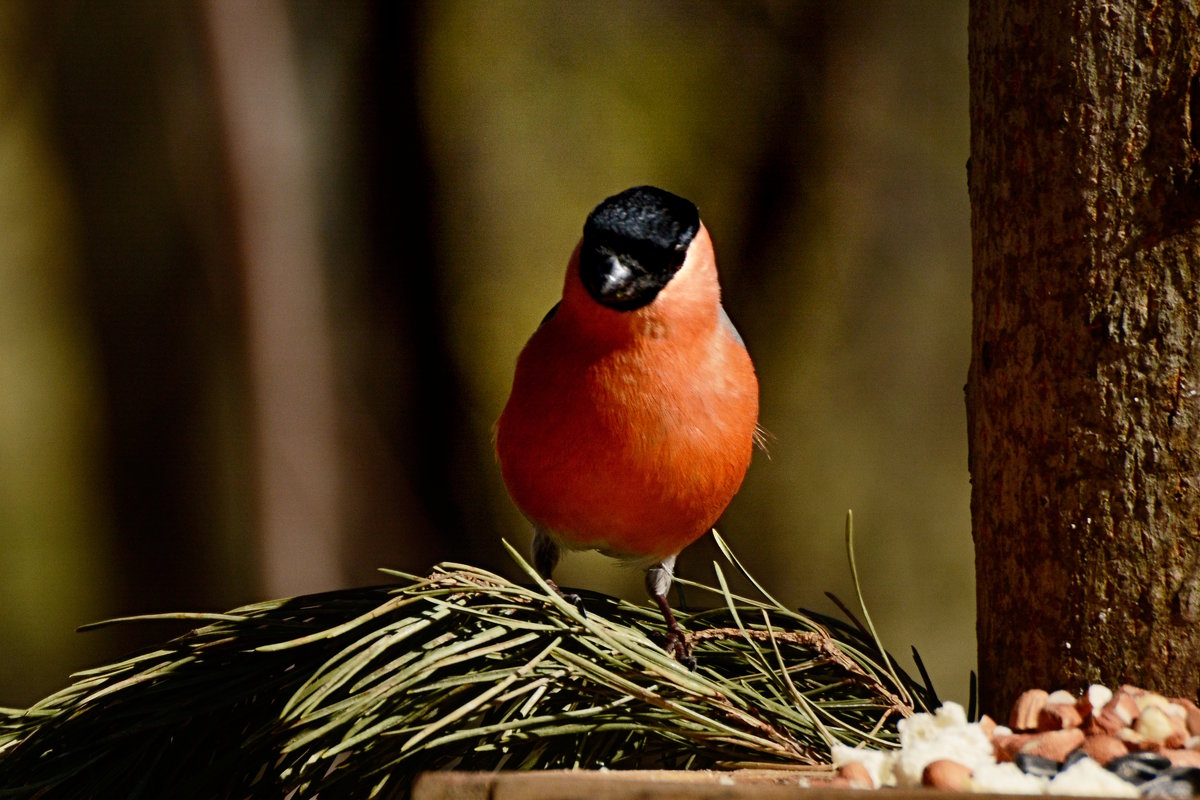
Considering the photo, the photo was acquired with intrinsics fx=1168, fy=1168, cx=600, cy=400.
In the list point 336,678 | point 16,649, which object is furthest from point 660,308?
point 16,649

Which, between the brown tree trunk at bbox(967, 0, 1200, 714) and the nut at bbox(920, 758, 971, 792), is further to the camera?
the brown tree trunk at bbox(967, 0, 1200, 714)

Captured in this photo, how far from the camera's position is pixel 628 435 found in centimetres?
138

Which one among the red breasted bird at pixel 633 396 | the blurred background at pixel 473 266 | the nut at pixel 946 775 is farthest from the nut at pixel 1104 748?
the blurred background at pixel 473 266

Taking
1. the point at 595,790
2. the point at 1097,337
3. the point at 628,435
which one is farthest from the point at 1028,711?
the point at 628,435

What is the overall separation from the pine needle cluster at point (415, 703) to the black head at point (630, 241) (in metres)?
0.45

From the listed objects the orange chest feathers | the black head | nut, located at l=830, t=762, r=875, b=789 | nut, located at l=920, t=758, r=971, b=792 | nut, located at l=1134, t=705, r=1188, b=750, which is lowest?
nut, located at l=1134, t=705, r=1188, b=750

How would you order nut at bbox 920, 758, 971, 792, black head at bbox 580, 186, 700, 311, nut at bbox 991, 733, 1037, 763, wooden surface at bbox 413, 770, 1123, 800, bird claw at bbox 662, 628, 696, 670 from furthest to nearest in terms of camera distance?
1. black head at bbox 580, 186, 700, 311
2. bird claw at bbox 662, 628, 696, 670
3. nut at bbox 991, 733, 1037, 763
4. nut at bbox 920, 758, 971, 792
5. wooden surface at bbox 413, 770, 1123, 800

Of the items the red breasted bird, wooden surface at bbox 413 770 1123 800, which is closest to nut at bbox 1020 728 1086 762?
wooden surface at bbox 413 770 1123 800

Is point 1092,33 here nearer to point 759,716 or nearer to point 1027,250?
point 1027,250

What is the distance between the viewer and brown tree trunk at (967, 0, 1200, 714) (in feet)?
2.93

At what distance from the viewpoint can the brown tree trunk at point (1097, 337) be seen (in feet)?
2.93

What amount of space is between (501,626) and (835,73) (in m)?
2.49

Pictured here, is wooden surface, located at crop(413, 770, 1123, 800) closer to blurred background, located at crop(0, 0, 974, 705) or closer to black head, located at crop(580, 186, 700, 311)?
black head, located at crop(580, 186, 700, 311)

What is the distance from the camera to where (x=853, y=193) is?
10.1 ft
